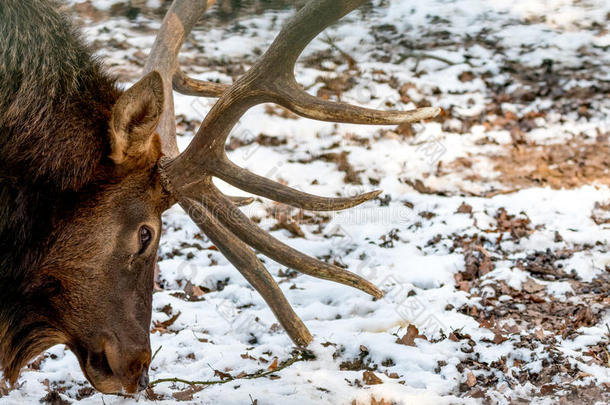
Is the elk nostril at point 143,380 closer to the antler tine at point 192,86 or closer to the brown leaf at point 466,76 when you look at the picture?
the antler tine at point 192,86

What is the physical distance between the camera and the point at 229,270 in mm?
5156

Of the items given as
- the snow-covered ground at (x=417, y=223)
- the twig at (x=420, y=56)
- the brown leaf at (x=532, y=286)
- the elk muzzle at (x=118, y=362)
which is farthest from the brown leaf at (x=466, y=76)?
the elk muzzle at (x=118, y=362)

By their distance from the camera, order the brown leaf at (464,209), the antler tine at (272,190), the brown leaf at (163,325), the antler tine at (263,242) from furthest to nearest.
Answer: the brown leaf at (464,209) → the brown leaf at (163,325) → the antler tine at (263,242) → the antler tine at (272,190)

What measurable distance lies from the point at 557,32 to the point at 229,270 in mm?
6732

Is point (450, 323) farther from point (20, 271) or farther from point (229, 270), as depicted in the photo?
point (20, 271)

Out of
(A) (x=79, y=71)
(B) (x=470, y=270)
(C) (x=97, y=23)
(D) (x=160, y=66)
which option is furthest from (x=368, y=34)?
(A) (x=79, y=71)

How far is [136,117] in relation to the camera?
109 inches

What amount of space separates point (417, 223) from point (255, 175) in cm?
308

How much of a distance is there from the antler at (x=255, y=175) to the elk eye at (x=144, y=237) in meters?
0.26

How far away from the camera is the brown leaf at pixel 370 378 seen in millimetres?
3398

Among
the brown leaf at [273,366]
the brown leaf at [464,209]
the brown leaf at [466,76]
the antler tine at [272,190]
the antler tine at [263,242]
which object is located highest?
the antler tine at [272,190]

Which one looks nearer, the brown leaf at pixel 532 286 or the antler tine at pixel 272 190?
the antler tine at pixel 272 190

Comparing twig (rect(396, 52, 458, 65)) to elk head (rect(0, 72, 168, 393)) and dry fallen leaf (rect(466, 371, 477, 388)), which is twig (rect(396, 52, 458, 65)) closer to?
dry fallen leaf (rect(466, 371, 477, 388))

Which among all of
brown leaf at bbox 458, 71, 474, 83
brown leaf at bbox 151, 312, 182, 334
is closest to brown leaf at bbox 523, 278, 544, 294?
brown leaf at bbox 151, 312, 182, 334
